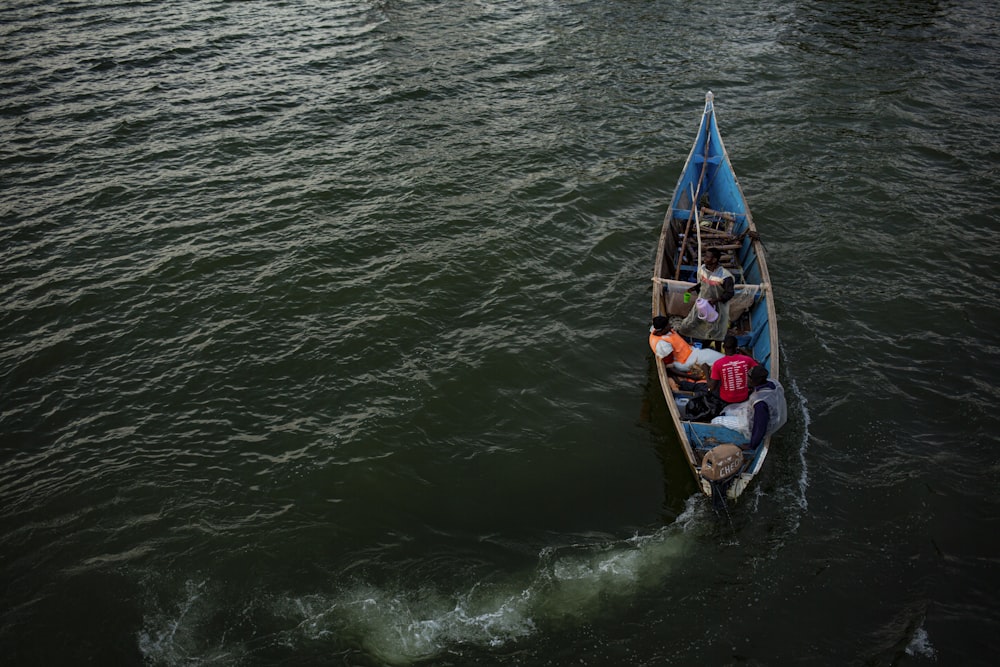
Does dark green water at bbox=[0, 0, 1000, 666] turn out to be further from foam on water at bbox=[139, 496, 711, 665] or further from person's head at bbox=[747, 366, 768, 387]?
person's head at bbox=[747, 366, 768, 387]

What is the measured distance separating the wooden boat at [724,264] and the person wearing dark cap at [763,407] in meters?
0.18

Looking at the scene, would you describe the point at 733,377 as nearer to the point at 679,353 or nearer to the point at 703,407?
the point at 703,407

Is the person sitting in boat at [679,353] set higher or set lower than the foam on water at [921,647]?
Result: higher

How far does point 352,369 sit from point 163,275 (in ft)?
19.3

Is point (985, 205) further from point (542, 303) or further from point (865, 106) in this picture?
point (542, 303)

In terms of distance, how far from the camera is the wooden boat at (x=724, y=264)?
10789 mm

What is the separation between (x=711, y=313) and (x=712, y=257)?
2.92 metres

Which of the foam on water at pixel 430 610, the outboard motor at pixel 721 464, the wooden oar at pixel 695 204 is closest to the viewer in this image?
the foam on water at pixel 430 610

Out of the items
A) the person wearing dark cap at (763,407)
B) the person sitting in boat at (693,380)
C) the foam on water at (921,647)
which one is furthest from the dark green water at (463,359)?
the person wearing dark cap at (763,407)

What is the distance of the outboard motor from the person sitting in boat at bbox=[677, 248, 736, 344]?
3337mm

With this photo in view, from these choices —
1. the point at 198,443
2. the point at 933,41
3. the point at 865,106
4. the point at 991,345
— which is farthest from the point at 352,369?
the point at 933,41

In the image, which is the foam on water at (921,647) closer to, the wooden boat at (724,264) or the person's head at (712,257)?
the wooden boat at (724,264)

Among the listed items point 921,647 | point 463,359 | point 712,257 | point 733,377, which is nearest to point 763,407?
point 733,377

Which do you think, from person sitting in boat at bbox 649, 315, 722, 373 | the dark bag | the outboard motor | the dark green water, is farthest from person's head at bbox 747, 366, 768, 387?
the dark green water
